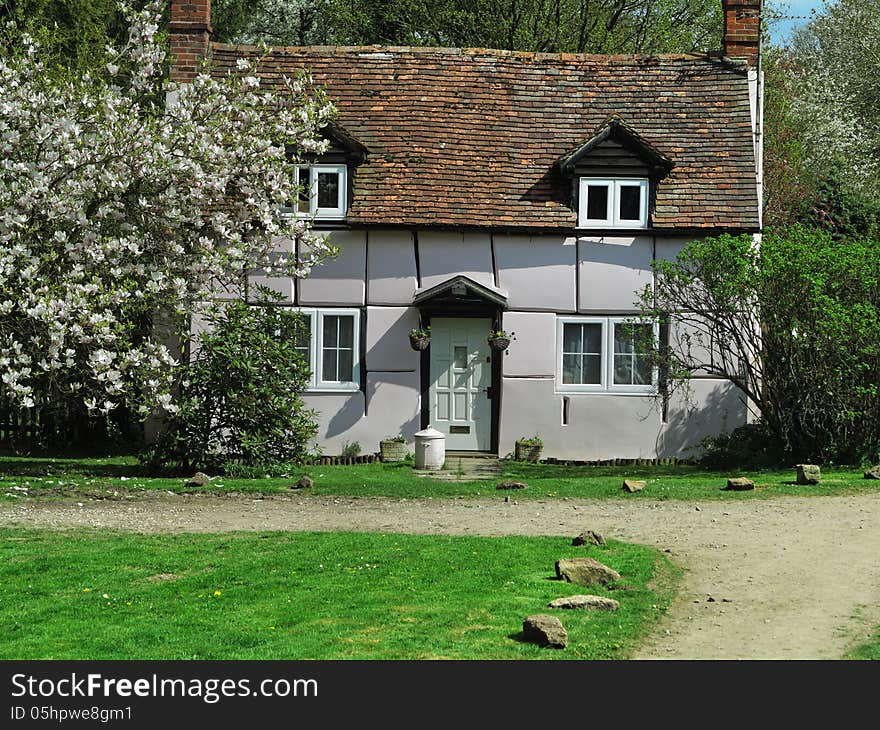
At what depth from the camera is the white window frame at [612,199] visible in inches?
832

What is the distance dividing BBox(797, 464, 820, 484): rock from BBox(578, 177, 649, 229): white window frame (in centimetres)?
634

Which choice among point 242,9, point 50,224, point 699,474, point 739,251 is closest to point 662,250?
point 739,251

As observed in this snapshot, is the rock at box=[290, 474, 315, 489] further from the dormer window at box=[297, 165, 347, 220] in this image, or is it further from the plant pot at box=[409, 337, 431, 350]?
the dormer window at box=[297, 165, 347, 220]

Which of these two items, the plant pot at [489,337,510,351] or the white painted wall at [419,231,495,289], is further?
the white painted wall at [419,231,495,289]

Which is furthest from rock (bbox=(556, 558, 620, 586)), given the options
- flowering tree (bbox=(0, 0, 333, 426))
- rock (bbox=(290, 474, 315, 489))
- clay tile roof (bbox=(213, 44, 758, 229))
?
clay tile roof (bbox=(213, 44, 758, 229))

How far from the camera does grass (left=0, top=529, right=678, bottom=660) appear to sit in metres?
7.92

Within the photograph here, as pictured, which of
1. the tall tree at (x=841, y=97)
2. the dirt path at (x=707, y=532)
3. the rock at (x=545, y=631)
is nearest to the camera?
the rock at (x=545, y=631)

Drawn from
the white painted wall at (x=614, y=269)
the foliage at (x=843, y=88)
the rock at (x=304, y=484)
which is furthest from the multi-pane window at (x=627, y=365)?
the foliage at (x=843, y=88)

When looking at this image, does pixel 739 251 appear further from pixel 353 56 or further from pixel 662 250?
pixel 353 56

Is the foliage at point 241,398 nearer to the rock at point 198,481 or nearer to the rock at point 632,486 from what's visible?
the rock at point 198,481

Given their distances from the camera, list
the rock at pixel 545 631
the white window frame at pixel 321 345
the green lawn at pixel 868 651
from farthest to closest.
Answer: the white window frame at pixel 321 345 → the rock at pixel 545 631 → the green lawn at pixel 868 651

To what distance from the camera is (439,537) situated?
12.1m

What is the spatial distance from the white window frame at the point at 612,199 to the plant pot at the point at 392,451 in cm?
495

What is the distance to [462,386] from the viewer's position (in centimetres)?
2133
